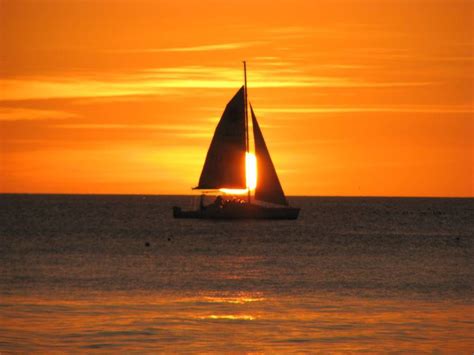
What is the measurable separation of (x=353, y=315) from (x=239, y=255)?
3661 centimetres

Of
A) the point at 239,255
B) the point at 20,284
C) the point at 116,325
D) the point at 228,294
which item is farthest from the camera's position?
the point at 239,255

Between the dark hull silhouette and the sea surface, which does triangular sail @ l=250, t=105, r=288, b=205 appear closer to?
the dark hull silhouette

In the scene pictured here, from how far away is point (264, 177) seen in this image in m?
111

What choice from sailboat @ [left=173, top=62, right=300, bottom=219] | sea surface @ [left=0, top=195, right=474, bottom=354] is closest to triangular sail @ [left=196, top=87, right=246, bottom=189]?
sailboat @ [left=173, top=62, right=300, bottom=219]

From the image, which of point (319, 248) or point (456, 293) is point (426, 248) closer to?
point (319, 248)

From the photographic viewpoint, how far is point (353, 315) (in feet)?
134

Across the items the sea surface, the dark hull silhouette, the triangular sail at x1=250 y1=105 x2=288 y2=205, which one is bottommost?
the sea surface

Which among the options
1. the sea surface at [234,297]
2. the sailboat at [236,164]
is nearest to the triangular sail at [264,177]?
the sailboat at [236,164]

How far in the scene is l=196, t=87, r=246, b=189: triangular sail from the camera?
115 meters

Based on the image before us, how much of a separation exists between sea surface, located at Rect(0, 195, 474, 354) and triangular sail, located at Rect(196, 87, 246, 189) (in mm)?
25647

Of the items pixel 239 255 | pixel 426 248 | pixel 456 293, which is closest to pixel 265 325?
pixel 456 293

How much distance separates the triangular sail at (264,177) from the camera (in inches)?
4358

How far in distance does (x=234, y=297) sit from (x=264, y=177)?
209 feet

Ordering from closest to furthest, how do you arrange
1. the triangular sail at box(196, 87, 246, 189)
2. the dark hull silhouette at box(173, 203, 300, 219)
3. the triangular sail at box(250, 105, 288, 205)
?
the triangular sail at box(250, 105, 288, 205)
the triangular sail at box(196, 87, 246, 189)
the dark hull silhouette at box(173, 203, 300, 219)
